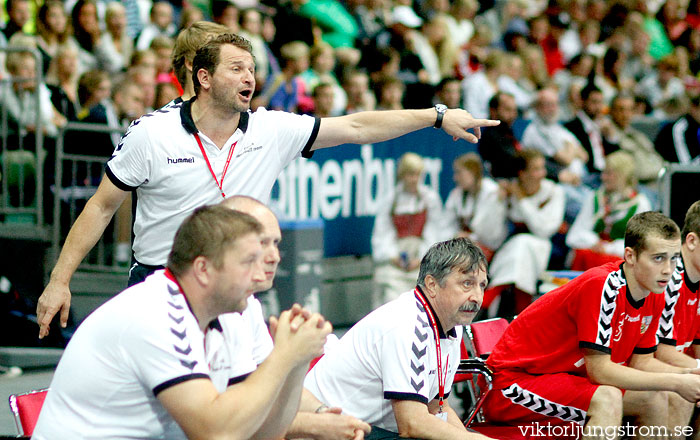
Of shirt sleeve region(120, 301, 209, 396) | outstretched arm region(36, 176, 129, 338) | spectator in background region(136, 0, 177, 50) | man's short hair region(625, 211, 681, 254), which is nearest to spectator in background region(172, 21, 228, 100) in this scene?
outstretched arm region(36, 176, 129, 338)

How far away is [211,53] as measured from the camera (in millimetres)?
4090

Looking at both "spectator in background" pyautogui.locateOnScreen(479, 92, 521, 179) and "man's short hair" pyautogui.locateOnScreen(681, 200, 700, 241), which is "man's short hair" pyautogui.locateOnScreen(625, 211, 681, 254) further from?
"spectator in background" pyautogui.locateOnScreen(479, 92, 521, 179)

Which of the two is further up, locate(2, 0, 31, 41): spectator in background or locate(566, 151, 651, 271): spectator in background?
locate(2, 0, 31, 41): spectator in background

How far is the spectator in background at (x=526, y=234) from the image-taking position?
8500mm

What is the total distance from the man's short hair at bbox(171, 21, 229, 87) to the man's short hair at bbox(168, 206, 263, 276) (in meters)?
1.56

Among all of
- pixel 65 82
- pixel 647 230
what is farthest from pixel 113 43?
→ pixel 647 230

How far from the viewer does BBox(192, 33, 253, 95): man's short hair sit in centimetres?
409

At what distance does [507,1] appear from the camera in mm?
14352

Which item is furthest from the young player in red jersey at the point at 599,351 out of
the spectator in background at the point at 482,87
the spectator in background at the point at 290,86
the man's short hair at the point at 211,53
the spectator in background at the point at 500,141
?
the spectator in background at the point at 482,87

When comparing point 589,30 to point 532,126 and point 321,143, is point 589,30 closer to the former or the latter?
point 532,126

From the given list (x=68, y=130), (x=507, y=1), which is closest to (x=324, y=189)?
(x=68, y=130)

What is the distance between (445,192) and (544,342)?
4720 mm

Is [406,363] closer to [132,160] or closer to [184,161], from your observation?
[184,161]

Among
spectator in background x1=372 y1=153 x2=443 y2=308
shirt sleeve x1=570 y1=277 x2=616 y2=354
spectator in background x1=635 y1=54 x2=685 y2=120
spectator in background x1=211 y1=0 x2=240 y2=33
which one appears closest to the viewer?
shirt sleeve x1=570 y1=277 x2=616 y2=354
